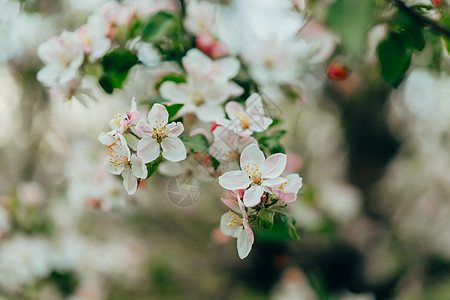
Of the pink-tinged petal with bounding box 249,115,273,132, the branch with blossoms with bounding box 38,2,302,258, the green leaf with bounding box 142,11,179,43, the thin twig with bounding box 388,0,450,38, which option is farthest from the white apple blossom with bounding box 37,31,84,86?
the thin twig with bounding box 388,0,450,38

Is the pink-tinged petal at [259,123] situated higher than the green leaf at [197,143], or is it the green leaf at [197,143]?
the pink-tinged petal at [259,123]

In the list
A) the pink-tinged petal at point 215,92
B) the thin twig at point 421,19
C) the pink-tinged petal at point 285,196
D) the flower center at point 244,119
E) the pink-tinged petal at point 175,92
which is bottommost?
the pink-tinged petal at point 175,92

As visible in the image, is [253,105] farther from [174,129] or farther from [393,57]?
[393,57]

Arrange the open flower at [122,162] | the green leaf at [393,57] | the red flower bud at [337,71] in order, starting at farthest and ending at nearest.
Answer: the red flower bud at [337,71], the green leaf at [393,57], the open flower at [122,162]

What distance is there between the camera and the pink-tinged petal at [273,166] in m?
0.51

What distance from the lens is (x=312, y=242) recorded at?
7.58 ft

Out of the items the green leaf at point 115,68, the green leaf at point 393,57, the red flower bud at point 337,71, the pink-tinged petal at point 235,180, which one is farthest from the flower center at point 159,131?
the red flower bud at point 337,71

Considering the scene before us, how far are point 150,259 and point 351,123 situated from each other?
1.43 m

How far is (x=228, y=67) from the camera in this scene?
737 millimetres

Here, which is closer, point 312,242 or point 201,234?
point 312,242

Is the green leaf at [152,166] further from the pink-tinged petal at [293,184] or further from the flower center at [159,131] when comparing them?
the pink-tinged petal at [293,184]

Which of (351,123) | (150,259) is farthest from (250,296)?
(351,123)

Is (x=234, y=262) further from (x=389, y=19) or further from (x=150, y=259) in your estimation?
(x=389, y=19)

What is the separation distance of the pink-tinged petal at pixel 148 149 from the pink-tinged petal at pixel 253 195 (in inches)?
5.2
